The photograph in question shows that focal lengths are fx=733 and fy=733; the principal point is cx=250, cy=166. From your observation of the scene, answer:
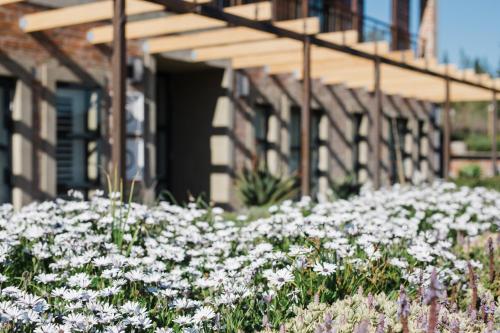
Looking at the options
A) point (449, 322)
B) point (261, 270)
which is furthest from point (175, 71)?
point (449, 322)

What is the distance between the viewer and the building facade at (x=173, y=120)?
9.86 meters

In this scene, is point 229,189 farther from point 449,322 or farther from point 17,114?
point 449,322

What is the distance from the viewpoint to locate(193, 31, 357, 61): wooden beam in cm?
1154

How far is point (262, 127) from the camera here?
14719 mm

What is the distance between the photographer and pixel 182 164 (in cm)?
1404

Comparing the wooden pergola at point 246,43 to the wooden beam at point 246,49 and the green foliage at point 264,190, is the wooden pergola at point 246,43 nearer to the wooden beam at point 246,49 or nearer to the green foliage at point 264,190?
the wooden beam at point 246,49

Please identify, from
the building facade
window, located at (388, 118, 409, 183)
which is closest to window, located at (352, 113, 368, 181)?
the building facade

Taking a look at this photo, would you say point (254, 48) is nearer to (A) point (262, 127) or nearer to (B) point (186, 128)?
(B) point (186, 128)

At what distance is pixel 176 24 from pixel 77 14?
1.36 m

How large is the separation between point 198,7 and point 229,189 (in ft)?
18.0

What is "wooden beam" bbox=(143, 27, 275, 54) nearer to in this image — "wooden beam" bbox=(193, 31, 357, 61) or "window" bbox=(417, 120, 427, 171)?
"wooden beam" bbox=(193, 31, 357, 61)

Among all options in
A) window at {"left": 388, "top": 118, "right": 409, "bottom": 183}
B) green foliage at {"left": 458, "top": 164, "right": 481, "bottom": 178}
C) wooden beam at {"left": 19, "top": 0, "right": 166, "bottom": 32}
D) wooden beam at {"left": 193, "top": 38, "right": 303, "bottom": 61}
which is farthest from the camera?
green foliage at {"left": 458, "top": 164, "right": 481, "bottom": 178}

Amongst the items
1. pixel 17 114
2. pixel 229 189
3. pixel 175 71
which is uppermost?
pixel 175 71

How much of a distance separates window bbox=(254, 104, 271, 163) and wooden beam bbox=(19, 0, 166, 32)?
18.3 ft
